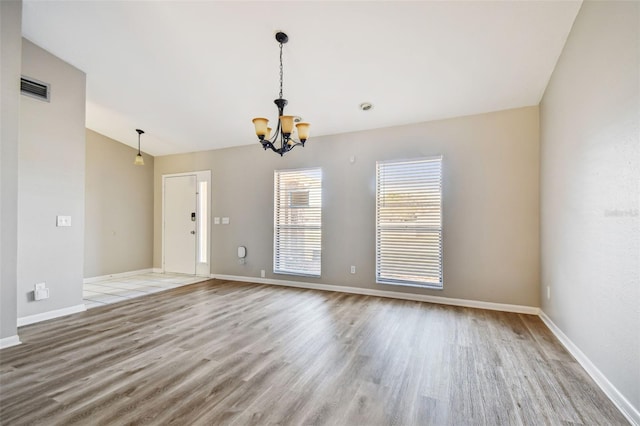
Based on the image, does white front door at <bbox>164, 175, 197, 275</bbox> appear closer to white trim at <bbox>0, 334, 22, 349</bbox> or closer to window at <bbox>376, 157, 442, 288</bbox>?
white trim at <bbox>0, 334, 22, 349</bbox>

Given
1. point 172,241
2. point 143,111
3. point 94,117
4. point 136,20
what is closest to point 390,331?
point 136,20

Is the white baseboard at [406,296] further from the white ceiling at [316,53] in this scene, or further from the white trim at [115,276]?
the white ceiling at [316,53]

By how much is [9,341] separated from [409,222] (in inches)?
188

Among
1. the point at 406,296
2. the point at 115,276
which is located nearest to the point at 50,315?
the point at 115,276

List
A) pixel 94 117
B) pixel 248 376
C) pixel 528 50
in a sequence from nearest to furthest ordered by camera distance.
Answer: pixel 248 376, pixel 528 50, pixel 94 117

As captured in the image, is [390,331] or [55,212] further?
[55,212]

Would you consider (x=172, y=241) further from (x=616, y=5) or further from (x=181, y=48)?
(x=616, y=5)

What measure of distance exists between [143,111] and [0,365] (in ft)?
12.5

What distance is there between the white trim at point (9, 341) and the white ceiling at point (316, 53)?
327cm

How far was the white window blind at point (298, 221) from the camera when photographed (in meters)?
5.23

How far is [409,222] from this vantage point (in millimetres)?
4496

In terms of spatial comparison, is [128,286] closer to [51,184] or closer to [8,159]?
[51,184]

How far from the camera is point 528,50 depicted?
3000mm

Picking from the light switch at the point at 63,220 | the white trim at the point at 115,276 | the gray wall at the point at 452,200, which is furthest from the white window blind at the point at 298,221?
the white trim at the point at 115,276
